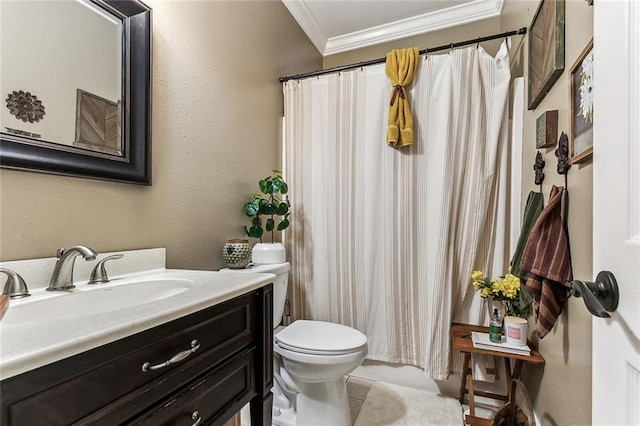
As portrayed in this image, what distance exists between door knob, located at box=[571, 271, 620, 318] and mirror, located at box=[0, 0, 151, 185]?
4.22 feet

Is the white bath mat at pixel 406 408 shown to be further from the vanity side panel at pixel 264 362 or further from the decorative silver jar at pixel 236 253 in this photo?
the decorative silver jar at pixel 236 253

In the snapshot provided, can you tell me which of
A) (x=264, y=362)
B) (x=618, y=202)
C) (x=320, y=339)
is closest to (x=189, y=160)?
(x=264, y=362)

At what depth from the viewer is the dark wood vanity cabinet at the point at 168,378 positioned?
18.1 inches

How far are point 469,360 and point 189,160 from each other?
1739 mm

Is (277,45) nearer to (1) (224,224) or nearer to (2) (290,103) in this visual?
(2) (290,103)

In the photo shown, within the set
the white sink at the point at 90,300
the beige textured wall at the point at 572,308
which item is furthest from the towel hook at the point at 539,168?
the white sink at the point at 90,300

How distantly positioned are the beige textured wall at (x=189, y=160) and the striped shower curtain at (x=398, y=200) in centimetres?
35

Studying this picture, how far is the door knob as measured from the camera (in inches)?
18.8

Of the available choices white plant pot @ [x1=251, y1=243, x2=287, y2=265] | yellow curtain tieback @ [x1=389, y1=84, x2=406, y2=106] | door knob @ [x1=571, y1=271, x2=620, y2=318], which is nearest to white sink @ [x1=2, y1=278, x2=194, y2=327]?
white plant pot @ [x1=251, y1=243, x2=287, y2=265]

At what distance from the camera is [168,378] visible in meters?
0.65

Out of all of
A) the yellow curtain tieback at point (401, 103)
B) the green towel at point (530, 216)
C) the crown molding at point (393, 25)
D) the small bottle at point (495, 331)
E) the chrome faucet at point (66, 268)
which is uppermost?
the crown molding at point (393, 25)

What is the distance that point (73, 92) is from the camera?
3.12 ft

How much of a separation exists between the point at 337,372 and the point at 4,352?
1.19 m

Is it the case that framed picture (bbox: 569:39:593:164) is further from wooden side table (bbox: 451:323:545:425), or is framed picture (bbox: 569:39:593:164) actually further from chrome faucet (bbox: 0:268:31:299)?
chrome faucet (bbox: 0:268:31:299)
